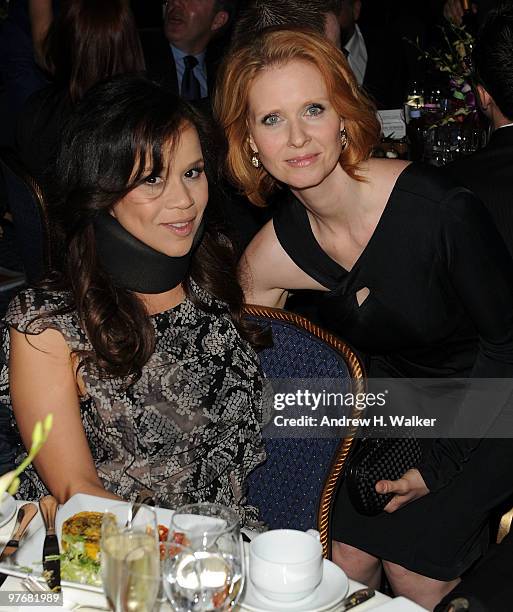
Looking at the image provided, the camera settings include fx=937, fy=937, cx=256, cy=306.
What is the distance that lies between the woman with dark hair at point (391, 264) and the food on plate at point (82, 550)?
0.97 m

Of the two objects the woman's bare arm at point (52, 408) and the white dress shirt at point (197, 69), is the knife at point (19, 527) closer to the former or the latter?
the woman's bare arm at point (52, 408)

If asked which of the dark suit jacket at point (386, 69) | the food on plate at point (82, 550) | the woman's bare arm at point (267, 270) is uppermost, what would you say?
the food on plate at point (82, 550)

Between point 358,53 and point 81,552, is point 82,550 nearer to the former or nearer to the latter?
point 81,552

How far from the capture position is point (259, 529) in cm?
211

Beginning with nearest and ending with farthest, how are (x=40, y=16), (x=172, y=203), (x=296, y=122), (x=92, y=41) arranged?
(x=172, y=203) < (x=296, y=122) < (x=92, y=41) < (x=40, y=16)

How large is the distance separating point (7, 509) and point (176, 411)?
56 centimetres

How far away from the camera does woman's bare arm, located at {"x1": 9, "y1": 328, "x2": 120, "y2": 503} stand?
1.94 m

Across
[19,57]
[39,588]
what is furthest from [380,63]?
[39,588]

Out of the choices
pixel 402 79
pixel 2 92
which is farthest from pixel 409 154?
pixel 2 92

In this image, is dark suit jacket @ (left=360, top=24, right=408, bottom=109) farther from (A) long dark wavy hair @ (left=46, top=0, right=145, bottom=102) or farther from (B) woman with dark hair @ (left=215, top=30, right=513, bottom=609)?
(B) woman with dark hair @ (left=215, top=30, right=513, bottom=609)

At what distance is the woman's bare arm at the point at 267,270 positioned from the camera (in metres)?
2.55

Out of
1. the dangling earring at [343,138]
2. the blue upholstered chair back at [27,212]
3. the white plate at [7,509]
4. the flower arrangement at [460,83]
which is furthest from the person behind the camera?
the flower arrangement at [460,83]

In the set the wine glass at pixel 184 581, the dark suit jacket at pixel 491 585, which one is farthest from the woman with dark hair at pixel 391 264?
the wine glass at pixel 184 581

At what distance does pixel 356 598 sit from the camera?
1425 mm
